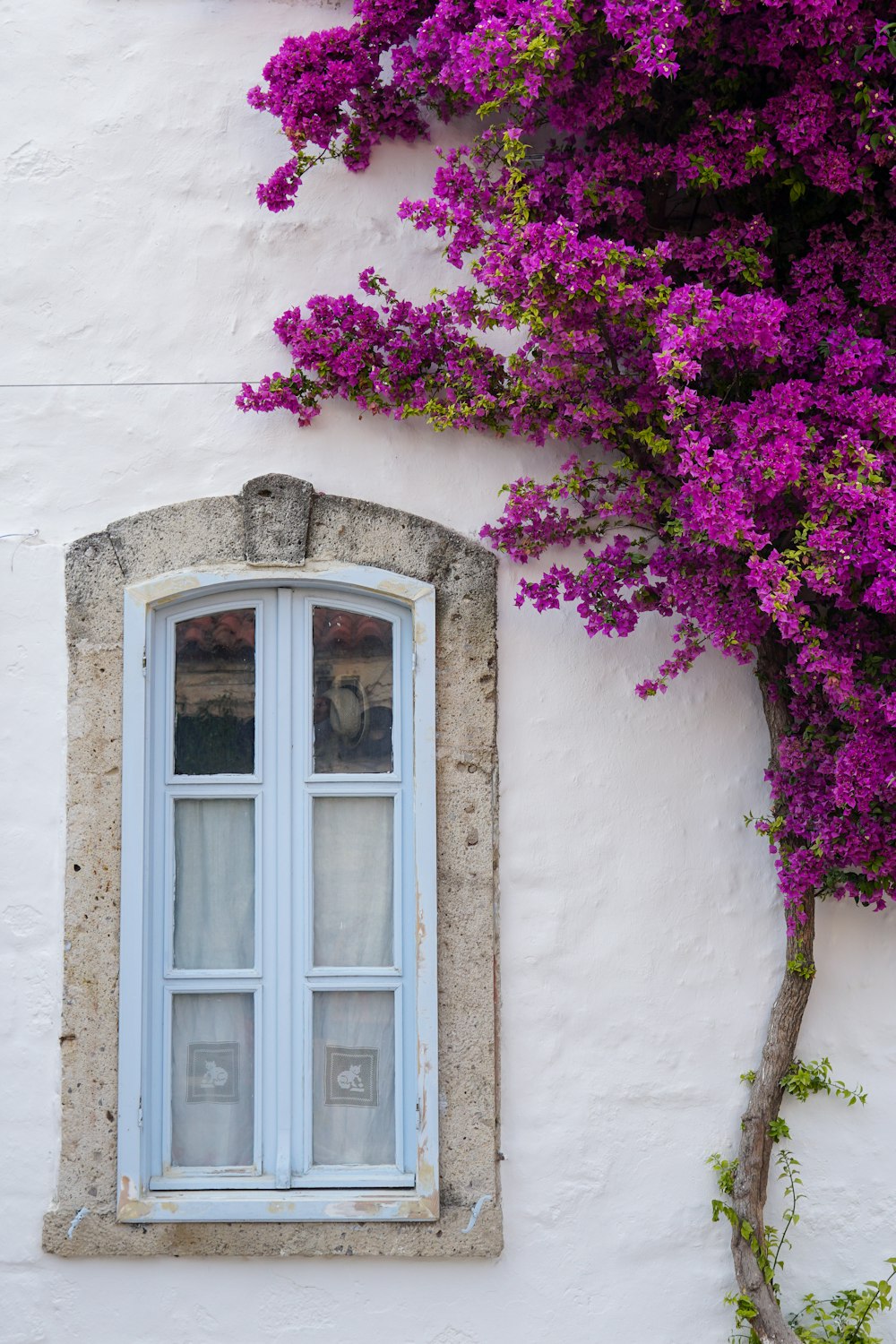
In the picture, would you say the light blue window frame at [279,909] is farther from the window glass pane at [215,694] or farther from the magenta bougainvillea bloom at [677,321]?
the magenta bougainvillea bloom at [677,321]

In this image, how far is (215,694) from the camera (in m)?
3.51

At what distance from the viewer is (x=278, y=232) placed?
355cm

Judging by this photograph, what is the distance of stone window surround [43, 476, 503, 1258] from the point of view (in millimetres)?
3270

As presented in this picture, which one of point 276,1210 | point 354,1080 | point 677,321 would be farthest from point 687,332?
point 276,1210

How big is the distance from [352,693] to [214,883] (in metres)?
0.66

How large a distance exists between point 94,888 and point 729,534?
6.26 feet

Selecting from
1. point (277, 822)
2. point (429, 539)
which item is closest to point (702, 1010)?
point (277, 822)

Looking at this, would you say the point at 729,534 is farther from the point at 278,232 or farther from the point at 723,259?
the point at 278,232

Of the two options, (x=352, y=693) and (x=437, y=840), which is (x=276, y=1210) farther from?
(x=352, y=693)

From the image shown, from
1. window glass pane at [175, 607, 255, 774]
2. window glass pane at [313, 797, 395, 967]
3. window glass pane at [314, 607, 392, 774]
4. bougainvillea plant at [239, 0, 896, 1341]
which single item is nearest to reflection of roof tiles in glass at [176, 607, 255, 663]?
window glass pane at [175, 607, 255, 774]

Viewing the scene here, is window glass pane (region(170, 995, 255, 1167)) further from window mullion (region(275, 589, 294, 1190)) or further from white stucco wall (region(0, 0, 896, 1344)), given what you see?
white stucco wall (region(0, 0, 896, 1344))

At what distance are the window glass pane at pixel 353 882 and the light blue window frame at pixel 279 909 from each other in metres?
0.04

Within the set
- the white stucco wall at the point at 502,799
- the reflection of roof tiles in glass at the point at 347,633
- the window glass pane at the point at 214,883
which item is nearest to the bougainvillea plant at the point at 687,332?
the white stucco wall at the point at 502,799

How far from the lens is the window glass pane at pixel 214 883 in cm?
346
